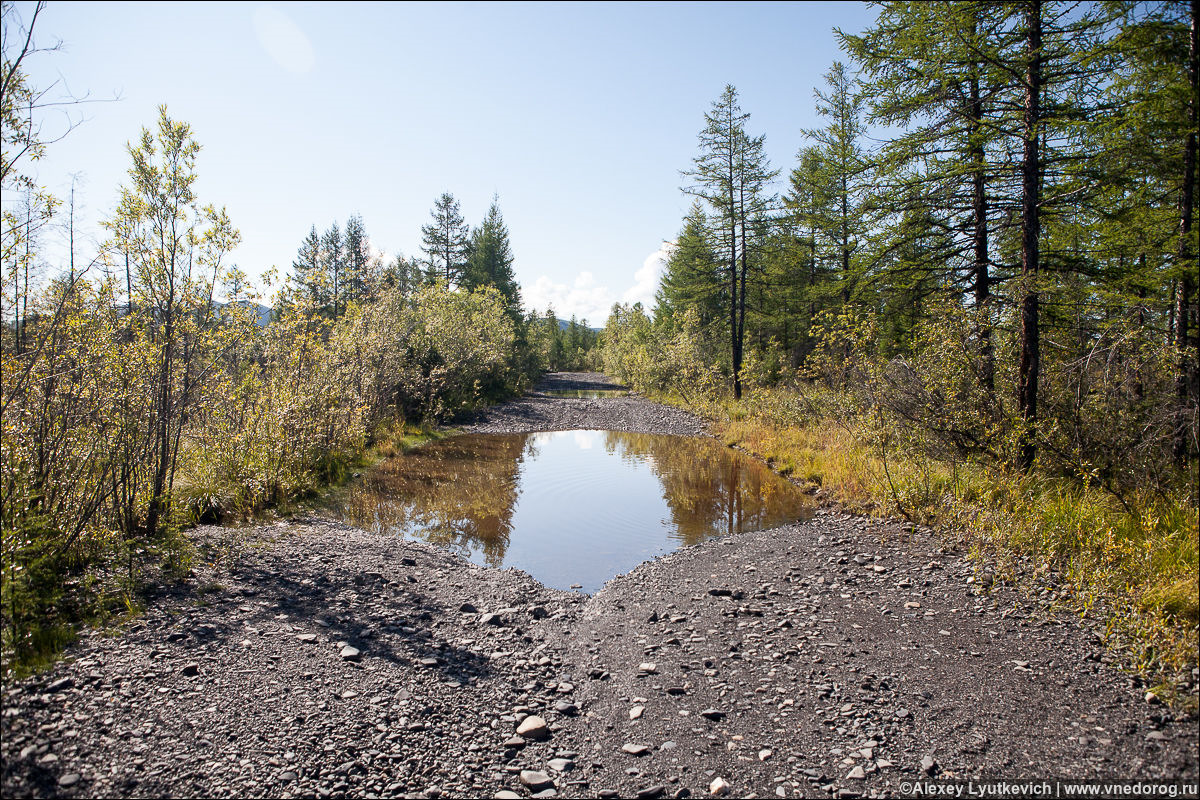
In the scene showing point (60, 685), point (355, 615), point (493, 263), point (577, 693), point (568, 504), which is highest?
point (493, 263)

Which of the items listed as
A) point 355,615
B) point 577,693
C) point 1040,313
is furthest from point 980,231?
point 355,615

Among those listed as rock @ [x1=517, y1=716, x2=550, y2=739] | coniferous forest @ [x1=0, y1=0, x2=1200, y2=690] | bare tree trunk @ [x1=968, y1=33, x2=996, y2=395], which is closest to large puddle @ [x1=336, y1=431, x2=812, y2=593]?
coniferous forest @ [x1=0, y1=0, x2=1200, y2=690]

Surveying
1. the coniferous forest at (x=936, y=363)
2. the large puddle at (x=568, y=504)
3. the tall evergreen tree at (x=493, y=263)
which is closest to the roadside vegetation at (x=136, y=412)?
the coniferous forest at (x=936, y=363)

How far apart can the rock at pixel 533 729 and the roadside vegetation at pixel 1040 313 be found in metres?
4.90

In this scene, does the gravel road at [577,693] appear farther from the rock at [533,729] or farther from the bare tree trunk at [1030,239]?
the bare tree trunk at [1030,239]

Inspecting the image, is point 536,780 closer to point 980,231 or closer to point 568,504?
point 568,504

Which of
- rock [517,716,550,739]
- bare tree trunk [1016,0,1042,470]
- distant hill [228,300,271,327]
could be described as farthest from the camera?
distant hill [228,300,271,327]

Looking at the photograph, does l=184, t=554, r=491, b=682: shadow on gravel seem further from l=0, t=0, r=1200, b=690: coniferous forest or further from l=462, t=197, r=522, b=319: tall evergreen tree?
l=462, t=197, r=522, b=319: tall evergreen tree

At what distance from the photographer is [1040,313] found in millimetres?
10266

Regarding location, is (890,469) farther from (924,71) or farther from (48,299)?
(48,299)

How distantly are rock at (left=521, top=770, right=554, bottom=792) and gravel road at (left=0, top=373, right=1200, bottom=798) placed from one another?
0.06 feet

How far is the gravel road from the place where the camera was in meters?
3.81

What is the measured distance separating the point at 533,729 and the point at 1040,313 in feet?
36.5

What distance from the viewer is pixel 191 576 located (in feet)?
21.5
